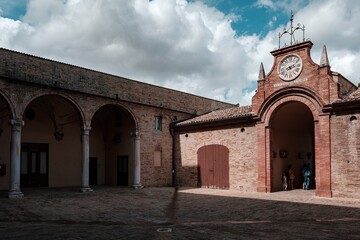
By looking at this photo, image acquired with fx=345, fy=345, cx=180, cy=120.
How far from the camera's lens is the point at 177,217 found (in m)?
11.0

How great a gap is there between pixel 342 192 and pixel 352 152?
173 cm

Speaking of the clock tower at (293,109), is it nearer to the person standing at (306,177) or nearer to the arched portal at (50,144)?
the person standing at (306,177)

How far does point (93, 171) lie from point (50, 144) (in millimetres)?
3558

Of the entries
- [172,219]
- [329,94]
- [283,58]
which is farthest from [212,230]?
[283,58]

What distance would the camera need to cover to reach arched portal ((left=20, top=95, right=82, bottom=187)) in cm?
1955

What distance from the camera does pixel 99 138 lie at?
76.7 feet

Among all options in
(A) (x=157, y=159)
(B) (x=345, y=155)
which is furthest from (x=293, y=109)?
(A) (x=157, y=159)

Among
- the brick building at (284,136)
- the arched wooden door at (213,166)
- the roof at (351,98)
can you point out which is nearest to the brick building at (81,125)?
the brick building at (284,136)

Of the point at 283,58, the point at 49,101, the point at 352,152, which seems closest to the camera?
the point at 352,152

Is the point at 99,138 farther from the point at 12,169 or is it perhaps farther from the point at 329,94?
the point at 329,94

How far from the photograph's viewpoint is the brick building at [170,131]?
1502 centimetres

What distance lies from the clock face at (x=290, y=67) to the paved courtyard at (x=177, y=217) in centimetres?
573

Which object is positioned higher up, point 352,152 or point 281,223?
point 352,152

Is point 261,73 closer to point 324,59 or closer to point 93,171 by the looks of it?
point 324,59
